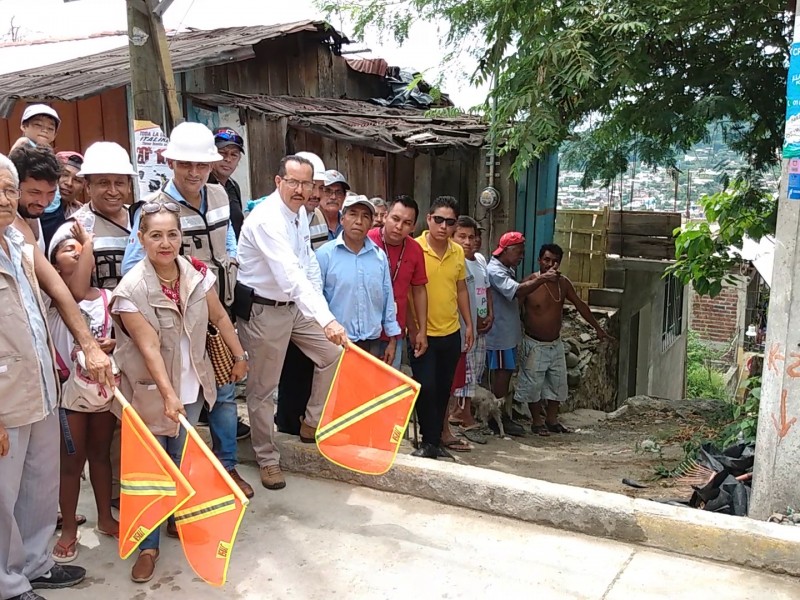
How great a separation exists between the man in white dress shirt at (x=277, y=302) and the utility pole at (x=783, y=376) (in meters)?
2.16

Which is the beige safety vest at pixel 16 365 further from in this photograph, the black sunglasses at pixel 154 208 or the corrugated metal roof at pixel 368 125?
the corrugated metal roof at pixel 368 125

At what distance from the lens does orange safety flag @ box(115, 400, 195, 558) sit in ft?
10.1

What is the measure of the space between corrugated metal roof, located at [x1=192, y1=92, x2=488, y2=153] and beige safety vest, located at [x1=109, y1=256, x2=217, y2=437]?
4.14 meters

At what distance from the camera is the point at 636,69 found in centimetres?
541

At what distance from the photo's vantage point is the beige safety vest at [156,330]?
11.0 feet

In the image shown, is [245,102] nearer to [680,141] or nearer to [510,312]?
[510,312]

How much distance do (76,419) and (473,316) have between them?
3.77 meters

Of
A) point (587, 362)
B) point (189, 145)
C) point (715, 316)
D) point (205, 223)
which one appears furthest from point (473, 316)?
point (715, 316)

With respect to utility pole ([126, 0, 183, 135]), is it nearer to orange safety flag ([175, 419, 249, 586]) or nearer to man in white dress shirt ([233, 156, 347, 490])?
man in white dress shirt ([233, 156, 347, 490])

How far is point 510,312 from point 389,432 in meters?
3.47

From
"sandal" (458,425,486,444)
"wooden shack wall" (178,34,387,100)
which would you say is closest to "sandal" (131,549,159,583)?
"sandal" (458,425,486,444)

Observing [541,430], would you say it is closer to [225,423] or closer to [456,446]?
[456,446]

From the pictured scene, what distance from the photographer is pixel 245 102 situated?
7562mm

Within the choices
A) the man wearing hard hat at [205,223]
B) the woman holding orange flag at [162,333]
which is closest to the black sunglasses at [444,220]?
the man wearing hard hat at [205,223]
